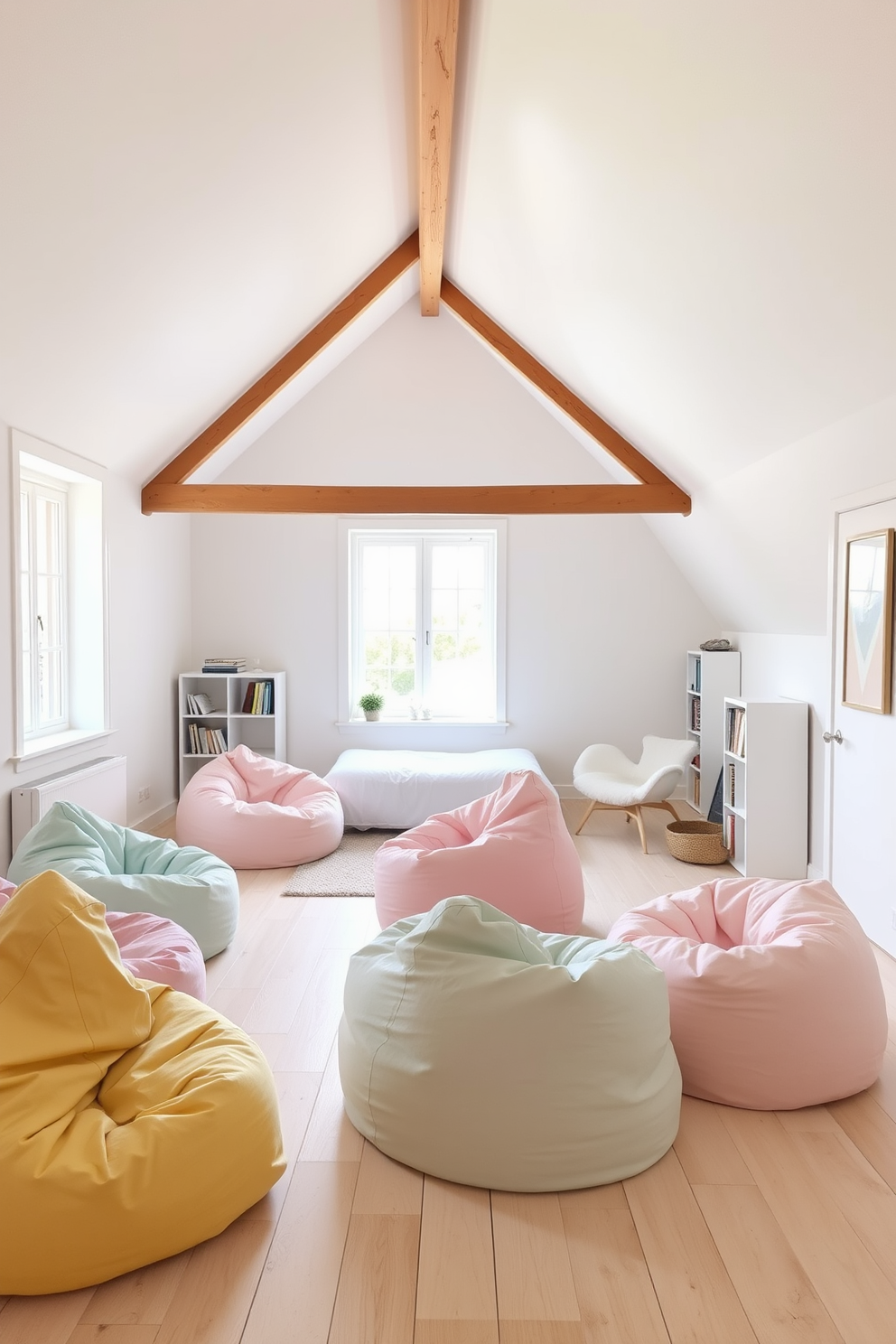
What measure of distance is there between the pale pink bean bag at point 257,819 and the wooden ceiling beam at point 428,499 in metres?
1.67

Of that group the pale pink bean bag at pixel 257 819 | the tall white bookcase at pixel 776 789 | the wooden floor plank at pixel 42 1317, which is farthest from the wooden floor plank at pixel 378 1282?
the tall white bookcase at pixel 776 789

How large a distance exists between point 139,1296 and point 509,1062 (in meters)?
0.86

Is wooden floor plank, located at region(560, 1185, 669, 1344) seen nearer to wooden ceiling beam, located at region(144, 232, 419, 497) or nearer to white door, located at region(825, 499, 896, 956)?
white door, located at region(825, 499, 896, 956)

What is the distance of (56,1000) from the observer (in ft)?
6.45

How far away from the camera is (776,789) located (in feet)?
15.1

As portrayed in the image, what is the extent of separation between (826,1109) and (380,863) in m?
1.95

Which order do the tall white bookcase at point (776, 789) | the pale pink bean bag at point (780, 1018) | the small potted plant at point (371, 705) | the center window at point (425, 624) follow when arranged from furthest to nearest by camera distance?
the center window at point (425, 624)
the small potted plant at point (371, 705)
the tall white bookcase at point (776, 789)
the pale pink bean bag at point (780, 1018)

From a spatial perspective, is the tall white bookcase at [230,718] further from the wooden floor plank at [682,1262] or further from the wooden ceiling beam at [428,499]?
the wooden floor plank at [682,1262]

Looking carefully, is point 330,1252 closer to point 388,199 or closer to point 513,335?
point 388,199

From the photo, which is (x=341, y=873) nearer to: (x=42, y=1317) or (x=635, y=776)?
(x=635, y=776)

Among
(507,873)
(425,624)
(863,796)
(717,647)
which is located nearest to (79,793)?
(507,873)

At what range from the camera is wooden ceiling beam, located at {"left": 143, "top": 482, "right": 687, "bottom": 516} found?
555 centimetres

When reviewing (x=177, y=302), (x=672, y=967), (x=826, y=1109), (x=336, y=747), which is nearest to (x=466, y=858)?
(x=672, y=967)

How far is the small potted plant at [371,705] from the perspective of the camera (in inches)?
264
